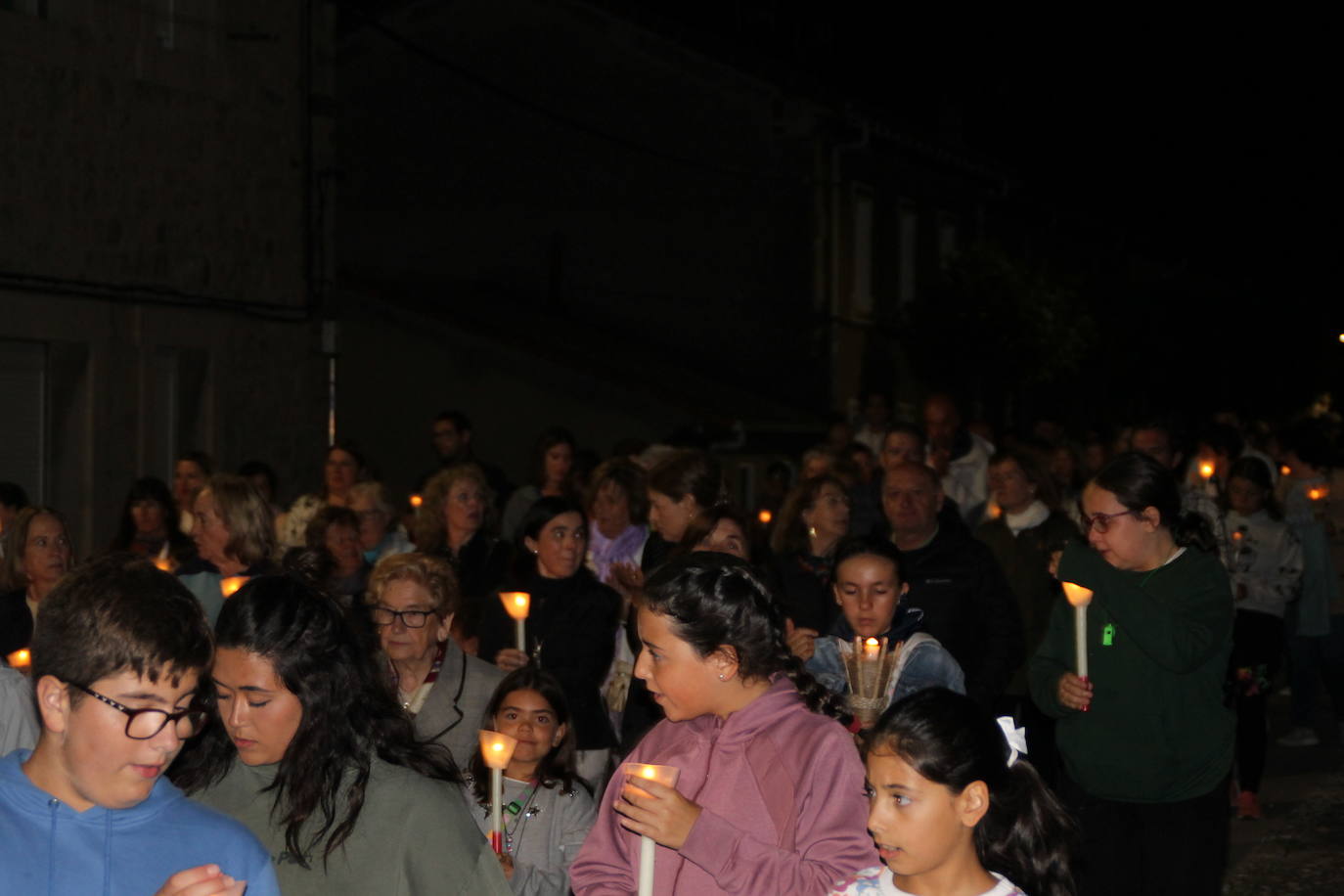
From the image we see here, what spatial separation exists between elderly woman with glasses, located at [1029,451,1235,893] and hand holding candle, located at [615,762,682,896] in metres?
2.46

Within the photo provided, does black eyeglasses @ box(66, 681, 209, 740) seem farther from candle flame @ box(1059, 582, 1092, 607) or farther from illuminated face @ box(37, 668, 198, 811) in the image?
candle flame @ box(1059, 582, 1092, 607)

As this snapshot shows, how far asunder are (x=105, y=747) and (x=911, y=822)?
173 centimetres

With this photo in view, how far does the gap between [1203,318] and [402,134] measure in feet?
69.5

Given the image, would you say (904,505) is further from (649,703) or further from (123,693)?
(123,693)

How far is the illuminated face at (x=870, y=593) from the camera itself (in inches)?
263

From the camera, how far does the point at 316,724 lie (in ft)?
12.2

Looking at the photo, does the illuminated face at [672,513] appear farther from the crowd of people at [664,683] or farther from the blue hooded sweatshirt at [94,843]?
the blue hooded sweatshirt at [94,843]

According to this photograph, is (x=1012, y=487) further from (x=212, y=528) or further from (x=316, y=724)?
(x=316, y=724)

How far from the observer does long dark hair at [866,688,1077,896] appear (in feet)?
13.4

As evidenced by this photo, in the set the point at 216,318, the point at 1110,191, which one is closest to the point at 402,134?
the point at 216,318

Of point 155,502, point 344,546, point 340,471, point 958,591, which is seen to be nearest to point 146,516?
point 155,502

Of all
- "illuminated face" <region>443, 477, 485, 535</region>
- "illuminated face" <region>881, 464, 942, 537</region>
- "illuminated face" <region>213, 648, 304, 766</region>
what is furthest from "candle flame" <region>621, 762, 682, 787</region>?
"illuminated face" <region>443, 477, 485, 535</region>

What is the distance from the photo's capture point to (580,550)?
8.57m

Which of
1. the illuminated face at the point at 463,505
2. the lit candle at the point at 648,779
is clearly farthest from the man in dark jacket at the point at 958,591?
the lit candle at the point at 648,779
